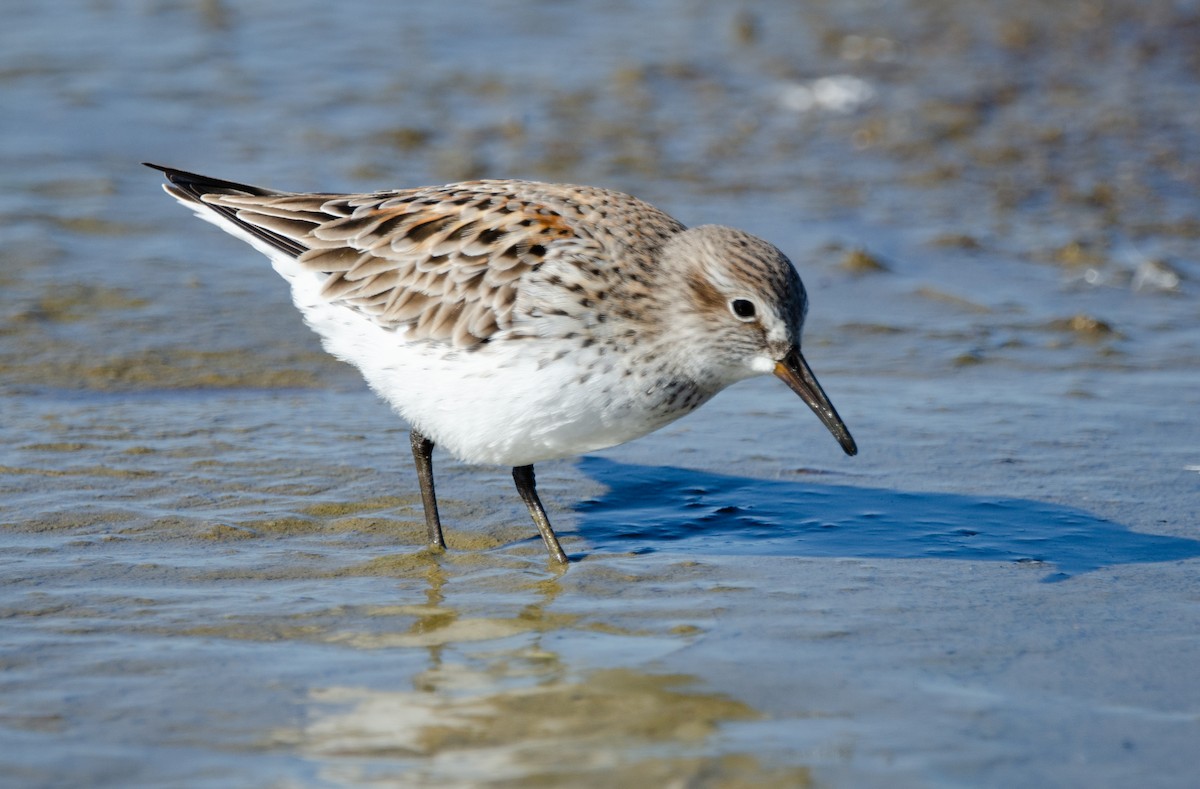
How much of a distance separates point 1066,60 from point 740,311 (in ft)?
33.3

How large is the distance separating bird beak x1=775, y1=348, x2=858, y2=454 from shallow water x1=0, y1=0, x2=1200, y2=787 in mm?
584

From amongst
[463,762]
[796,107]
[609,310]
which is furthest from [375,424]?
[796,107]

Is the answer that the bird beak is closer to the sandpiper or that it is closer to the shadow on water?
the sandpiper

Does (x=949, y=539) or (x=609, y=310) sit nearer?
(x=609, y=310)

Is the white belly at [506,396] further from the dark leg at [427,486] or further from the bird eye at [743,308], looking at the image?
the bird eye at [743,308]

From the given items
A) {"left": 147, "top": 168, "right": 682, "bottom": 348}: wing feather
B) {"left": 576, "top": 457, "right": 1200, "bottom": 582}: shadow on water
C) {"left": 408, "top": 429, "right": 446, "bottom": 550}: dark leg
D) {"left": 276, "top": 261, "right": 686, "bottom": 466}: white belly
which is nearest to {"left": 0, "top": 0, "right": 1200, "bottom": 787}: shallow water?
{"left": 576, "top": 457, "right": 1200, "bottom": 582}: shadow on water

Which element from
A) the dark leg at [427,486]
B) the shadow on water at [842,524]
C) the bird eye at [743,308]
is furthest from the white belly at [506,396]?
the shadow on water at [842,524]

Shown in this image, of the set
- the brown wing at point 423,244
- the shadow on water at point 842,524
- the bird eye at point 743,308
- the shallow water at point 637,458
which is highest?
the brown wing at point 423,244

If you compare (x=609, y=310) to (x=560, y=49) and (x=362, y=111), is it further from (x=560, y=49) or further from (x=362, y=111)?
(x=560, y=49)

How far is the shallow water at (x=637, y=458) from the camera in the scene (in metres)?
4.97

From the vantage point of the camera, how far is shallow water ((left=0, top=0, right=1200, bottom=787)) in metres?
4.97

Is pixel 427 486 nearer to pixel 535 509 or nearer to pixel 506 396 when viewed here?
pixel 535 509

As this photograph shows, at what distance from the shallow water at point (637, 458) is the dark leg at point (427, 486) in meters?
0.13

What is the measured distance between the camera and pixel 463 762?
4.70m
